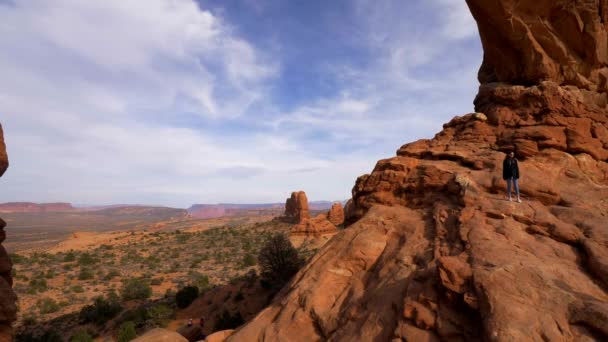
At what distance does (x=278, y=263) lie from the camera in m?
22.9

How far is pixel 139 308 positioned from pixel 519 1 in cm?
2825

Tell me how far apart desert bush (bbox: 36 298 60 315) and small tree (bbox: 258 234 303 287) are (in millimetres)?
16655

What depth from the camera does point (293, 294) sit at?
33.5ft

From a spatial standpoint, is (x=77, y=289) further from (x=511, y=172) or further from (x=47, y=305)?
(x=511, y=172)

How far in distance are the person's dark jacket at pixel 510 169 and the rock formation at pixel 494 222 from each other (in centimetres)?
61

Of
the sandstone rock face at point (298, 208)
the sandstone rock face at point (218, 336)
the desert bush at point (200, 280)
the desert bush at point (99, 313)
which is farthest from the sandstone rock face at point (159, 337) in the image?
the sandstone rock face at point (298, 208)

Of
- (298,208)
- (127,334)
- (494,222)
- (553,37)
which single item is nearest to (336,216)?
(298,208)

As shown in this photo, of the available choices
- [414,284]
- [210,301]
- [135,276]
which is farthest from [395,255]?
[135,276]

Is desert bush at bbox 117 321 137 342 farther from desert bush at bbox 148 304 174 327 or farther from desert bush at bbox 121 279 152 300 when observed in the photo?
desert bush at bbox 121 279 152 300

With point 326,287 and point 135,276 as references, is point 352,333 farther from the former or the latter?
point 135,276

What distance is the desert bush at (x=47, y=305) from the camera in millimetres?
24630

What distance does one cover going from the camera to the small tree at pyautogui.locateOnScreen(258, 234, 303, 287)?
22391 mm

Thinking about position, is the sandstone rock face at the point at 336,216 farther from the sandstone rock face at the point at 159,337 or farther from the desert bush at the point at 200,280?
the sandstone rock face at the point at 159,337

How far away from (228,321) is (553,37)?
20.8 meters
